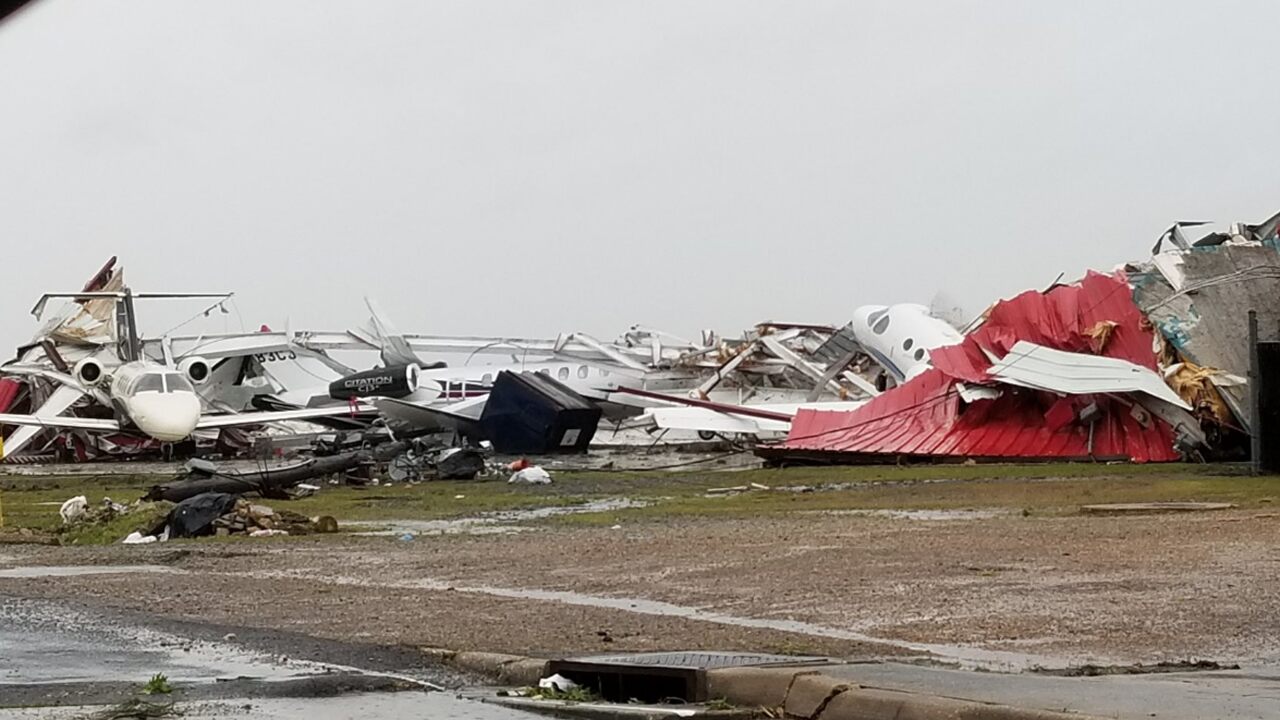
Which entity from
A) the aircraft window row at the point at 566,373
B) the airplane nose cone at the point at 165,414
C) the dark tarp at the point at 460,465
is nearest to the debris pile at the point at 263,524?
the dark tarp at the point at 460,465

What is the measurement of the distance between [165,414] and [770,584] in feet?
107

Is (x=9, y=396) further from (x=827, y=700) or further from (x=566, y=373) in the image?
(x=827, y=700)

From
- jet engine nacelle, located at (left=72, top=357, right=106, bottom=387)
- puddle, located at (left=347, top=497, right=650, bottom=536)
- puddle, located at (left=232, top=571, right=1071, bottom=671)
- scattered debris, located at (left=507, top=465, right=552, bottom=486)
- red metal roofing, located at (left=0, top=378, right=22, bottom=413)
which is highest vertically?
puddle, located at (left=232, top=571, right=1071, bottom=671)

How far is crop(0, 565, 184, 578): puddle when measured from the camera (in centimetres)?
1608

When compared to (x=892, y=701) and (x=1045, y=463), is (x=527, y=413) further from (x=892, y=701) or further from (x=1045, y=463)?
(x=892, y=701)

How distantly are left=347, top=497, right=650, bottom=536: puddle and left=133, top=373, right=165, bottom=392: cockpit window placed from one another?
20.3 metres

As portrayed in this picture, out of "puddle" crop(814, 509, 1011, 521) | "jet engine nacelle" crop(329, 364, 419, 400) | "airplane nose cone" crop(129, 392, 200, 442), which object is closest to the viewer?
"puddle" crop(814, 509, 1011, 521)

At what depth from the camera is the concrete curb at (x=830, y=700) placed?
20.4 ft

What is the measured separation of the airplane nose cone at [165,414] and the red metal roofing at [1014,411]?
48.6 ft

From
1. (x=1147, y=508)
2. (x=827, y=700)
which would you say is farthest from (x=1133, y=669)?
(x=1147, y=508)

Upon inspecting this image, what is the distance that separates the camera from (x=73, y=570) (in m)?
16.6

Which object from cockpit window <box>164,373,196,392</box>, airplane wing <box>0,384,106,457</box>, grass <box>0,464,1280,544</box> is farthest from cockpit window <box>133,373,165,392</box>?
grass <box>0,464,1280,544</box>

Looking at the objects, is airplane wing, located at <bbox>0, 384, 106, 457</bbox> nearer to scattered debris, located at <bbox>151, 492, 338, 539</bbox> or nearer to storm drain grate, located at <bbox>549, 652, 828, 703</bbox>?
scattered debris, located at <bbox>151, 492, 338, 539</bbox>

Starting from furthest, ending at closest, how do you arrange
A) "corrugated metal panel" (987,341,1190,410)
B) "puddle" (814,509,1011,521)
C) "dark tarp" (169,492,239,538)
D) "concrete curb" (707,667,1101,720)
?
"corrugated metal panel" (987,341,1190,410), "dark tarp" (169,492,239,538), "puddle" (814,509,1011,521), "concrete curb" (707,667,1101,720)
